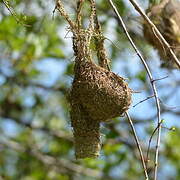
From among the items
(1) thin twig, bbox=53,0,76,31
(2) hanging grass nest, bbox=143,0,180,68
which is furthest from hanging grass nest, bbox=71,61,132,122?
(2) hanging grass nest, bbox=143,0,180,68

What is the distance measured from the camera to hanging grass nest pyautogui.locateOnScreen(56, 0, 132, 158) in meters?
3.15

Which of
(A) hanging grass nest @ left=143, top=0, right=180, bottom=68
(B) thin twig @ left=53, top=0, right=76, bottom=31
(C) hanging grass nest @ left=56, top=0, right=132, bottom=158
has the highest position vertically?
(A) hanging grass nest @ left=143, top=0, right=180, bottom=68

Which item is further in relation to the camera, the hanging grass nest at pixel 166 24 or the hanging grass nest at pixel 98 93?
the hanging grass nest at pixel 166 24

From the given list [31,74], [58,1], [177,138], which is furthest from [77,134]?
[177,138]

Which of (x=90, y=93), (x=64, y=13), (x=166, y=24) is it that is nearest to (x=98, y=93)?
(x=90, y=93)

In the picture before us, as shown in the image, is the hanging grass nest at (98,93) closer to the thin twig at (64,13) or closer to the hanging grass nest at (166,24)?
the thin twig at (64,13)

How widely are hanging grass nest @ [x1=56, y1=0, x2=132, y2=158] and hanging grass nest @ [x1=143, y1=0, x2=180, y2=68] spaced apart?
2.53 feet

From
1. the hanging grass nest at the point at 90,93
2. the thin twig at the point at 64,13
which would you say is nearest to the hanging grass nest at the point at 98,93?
the hanging grass nest at the point at 90,93

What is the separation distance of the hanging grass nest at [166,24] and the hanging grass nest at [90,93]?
77cm

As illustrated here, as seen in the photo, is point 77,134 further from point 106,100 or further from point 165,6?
point 165,6

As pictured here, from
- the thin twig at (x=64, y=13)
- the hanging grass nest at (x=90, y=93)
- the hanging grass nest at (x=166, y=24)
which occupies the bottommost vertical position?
the hanging grass nest at (x=90, y=93)

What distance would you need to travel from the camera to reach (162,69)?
4.16 meters

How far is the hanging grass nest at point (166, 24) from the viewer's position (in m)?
3.95

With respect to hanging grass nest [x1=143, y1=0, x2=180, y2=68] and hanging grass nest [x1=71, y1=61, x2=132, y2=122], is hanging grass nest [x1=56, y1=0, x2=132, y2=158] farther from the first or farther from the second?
hanging grass nest [x1=143, y1=0, x2=180, y2=68]
